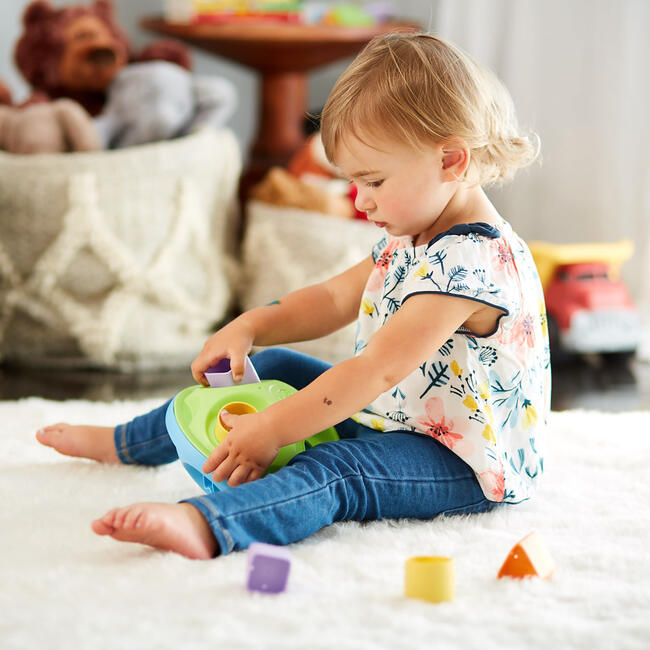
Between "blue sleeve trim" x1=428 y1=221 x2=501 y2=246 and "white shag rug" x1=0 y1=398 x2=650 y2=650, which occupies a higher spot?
"blue sleeve trim" x1=428 y1=221 x2=501 y2=246

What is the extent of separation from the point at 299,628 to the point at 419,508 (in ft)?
0.86

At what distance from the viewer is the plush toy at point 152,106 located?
1787 millimetres

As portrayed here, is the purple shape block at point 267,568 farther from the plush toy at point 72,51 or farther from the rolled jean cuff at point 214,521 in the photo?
the plush toy at point 72,51

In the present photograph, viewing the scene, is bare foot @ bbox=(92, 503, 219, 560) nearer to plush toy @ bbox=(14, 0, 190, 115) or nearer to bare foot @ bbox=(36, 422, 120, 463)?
bare foot @ bbox=(36, 422, 120, 463)

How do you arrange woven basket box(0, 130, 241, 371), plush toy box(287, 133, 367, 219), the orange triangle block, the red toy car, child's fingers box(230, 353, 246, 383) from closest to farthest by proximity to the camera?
the orange triangle block → child's fingers box(230, 353, 246, 383) → woven basket box(0, 130, 241, 371) → the red toy car → plush toy box(287, 133, 367, 219)


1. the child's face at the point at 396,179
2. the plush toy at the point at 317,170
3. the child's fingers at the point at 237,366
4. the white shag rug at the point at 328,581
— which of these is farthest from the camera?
the plush toy at the point at 317,170

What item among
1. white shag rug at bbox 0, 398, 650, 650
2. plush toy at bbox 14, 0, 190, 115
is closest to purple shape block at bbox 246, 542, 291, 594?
white shag rug at bbox 0, 398, 650, 650

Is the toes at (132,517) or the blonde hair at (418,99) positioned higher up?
the blonde hair at (418,99)

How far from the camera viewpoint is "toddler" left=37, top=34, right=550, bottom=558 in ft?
2.63

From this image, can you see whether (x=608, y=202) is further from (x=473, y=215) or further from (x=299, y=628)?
(x=299, y=628)

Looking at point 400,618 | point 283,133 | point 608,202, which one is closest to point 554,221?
point 608,202

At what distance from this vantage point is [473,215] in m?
0.89

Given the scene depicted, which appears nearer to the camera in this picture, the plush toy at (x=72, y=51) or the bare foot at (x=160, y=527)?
the bare foot at (x=160, y=527)

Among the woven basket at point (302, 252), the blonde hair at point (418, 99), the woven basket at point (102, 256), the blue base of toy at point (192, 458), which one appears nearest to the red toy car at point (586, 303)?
the woven basket at point (302, 252)
